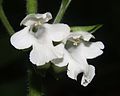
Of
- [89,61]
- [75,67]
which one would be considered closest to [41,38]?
[75,67]

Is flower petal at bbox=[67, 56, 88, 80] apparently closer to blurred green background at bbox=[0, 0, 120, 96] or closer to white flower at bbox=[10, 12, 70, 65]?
white flower at bbox=[10, 12, 70, 65]

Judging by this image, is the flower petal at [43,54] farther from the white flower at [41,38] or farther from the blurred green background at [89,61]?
the blurred green background at [89,61]

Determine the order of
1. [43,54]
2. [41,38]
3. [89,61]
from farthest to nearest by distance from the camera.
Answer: [89,61] → [41,38] → [43,54]

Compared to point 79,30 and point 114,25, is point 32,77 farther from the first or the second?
point 114,25

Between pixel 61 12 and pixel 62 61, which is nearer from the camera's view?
pixel 62 61

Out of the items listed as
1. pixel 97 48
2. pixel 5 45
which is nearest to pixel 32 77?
pixel 97 48

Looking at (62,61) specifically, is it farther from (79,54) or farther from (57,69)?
(79,54)
